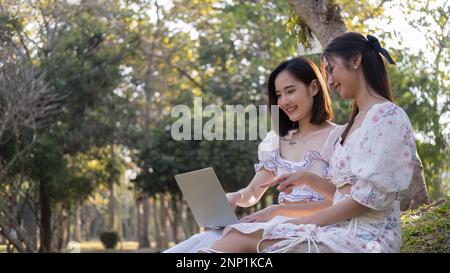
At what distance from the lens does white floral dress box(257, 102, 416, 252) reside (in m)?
2.81

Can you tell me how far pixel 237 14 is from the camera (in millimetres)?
22266

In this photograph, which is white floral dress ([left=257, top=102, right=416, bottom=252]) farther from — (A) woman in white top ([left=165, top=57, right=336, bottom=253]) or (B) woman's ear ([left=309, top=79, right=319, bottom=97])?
(B) woman's ear ([left=309, top=79, right=319, bottom=97])

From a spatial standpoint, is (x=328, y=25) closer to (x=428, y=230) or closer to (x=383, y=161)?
(x=428, y=230)

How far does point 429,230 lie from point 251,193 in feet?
5.89

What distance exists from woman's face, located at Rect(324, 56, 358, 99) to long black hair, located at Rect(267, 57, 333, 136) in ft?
2.70

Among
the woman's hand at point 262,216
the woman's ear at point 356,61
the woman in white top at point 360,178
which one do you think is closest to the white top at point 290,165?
the woman's hand at point 262,216

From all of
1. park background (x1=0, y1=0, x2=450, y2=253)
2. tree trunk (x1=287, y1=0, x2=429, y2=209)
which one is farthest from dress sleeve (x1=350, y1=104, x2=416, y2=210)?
park background (x1=0, y1=0, x2=450, y2=253)

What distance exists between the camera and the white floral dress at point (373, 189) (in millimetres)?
2809

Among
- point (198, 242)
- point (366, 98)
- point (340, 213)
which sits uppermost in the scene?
point (366, 98)

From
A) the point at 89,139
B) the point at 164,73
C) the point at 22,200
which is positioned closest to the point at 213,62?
the point at 164,73

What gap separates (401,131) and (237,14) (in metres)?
19.7

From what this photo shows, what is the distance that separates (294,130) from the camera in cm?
409

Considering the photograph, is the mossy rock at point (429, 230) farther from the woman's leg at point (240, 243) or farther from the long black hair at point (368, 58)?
the woman's leg at point (240, 243)

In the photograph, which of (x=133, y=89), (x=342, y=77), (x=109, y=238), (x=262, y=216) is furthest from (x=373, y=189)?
(x=109, y=238)
